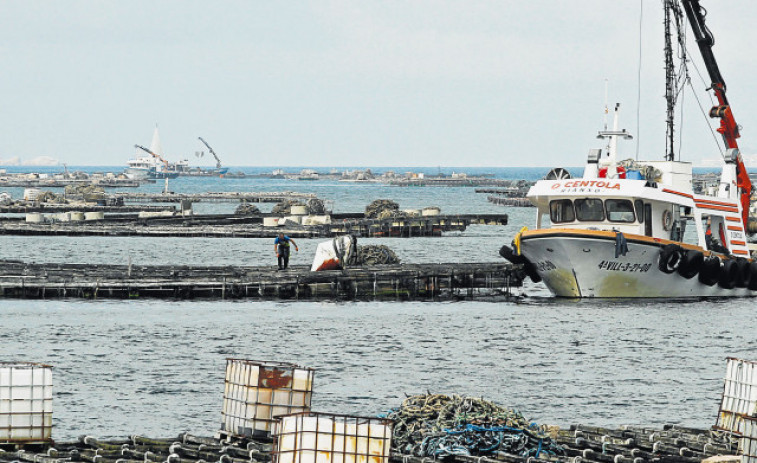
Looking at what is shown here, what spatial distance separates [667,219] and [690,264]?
1.81m

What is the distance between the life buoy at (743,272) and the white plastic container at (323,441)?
3365cm

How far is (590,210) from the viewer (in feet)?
133

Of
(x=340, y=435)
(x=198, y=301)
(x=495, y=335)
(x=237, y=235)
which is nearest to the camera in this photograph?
(x=340, y=435)

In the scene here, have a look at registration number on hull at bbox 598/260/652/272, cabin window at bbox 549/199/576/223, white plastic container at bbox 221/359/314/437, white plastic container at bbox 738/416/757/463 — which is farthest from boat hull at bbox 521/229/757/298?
white plastic container at bbox 738/416/757/463

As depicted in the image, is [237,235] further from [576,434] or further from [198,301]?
[576,434]

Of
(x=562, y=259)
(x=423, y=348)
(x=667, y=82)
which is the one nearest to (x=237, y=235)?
(x=667, y=82)

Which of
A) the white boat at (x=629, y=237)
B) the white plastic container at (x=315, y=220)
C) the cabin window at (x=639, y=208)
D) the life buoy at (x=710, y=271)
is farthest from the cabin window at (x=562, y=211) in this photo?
the white plastic container at (x=315, y=220)

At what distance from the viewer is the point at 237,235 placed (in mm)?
77375

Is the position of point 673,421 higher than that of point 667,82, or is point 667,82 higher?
point 667,82

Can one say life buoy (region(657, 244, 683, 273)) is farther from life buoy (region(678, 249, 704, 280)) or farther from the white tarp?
the white tarp

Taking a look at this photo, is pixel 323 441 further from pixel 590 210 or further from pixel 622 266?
pixel 622 266

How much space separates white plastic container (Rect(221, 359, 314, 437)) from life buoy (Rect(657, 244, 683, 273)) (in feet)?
86.8

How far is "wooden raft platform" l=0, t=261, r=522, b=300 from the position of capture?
136 ft

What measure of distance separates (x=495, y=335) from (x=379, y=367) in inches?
289
